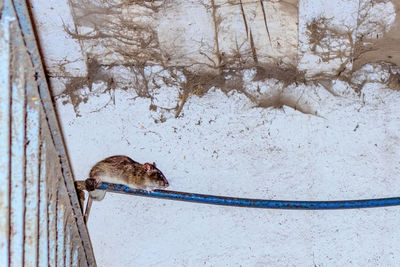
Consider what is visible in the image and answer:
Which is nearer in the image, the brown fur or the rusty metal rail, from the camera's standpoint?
the rusty metal rail

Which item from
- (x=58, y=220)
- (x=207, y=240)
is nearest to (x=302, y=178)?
(x=207, y=240)

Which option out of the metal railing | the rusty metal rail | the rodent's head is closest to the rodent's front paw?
the rusty metal rail

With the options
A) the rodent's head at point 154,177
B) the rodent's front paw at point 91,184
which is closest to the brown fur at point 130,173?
the rodent's head at point 154,177

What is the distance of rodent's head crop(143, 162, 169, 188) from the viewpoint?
2741 millimetres

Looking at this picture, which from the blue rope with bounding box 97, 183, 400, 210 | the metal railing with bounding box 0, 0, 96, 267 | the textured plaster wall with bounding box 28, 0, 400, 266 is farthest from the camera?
the textured plaster wall with bounding box 28, 0, 400, 266

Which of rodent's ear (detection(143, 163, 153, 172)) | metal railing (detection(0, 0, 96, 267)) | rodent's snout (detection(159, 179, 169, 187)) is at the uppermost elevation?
metal railing (detection(0, 0, 96, 267))

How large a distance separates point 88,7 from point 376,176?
205 centimetres

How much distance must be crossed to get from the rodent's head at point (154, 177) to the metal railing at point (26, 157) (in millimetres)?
660

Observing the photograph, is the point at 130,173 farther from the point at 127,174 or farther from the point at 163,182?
the point at 163,182

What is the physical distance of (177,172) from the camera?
2.95 m

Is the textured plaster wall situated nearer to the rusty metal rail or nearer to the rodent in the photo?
the rodent

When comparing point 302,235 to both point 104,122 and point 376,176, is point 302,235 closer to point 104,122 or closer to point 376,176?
point 376,176

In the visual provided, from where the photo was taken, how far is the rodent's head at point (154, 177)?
2.74 metres

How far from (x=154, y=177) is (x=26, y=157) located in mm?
1045
